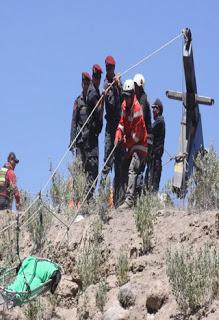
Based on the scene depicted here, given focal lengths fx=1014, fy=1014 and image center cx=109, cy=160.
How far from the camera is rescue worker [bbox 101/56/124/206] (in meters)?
14.9

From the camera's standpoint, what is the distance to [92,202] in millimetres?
14883

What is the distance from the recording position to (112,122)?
15062 mm

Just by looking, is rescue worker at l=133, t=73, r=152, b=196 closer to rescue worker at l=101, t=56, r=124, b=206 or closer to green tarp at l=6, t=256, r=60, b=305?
rescue worker at l=101, t=56, r=124, b=206

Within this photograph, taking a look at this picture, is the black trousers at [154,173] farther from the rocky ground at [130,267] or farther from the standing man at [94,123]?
the rocky ground at [130,267]

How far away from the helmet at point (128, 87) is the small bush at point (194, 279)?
3388 millimetres

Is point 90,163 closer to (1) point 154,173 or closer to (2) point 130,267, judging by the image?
(1) point 154,173

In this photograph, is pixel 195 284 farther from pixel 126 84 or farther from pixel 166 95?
pixel 166 95

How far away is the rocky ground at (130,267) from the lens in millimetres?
12070

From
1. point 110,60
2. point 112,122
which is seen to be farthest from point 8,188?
point 110,60

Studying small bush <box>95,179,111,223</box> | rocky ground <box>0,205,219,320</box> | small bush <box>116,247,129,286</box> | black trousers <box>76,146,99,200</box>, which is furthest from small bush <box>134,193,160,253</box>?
black trousers <box>76,146,99,200</box>

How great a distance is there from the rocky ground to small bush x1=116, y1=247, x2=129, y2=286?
0.07 m

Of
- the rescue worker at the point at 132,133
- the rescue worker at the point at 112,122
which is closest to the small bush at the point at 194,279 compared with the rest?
the rescue worker at the point at 132,133

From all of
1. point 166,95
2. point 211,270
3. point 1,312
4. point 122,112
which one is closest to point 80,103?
point 122,112

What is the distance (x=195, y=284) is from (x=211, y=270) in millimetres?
251
